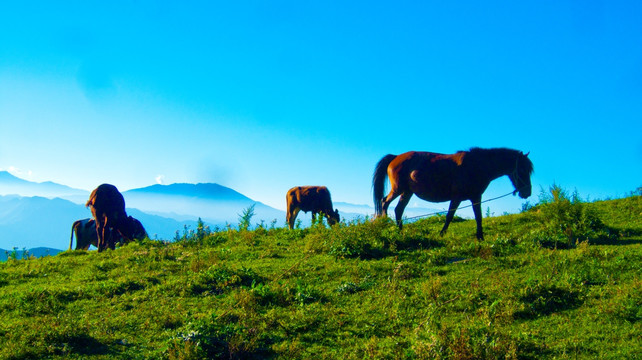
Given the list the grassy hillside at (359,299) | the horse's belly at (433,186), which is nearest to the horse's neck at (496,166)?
the horse's belly at (433,186)

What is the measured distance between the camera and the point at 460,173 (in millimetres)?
13172

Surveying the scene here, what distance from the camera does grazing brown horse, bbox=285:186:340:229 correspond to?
24688 mm

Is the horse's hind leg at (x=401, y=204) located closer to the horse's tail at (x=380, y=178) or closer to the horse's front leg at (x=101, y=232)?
the horse's tail at (x=380, y=178)

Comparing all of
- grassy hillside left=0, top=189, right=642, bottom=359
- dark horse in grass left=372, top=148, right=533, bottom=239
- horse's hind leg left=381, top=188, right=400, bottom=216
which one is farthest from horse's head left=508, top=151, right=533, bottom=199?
horse's hind leg left=381, top=188, right=400, bottom=216

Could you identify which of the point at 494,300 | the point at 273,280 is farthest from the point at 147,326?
the point at 494,300

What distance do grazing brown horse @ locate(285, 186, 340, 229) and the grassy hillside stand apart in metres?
11.8

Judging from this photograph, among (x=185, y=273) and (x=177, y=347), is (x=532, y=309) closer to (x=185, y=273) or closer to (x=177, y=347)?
(x=177, y=347)

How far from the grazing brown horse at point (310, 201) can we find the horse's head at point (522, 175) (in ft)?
40.1

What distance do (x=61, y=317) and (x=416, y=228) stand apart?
9556 mm

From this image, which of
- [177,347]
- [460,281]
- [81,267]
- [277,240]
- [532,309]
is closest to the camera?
[177,347]

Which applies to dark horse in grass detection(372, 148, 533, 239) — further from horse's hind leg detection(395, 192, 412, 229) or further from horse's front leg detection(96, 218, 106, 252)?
horse's front leg detection(96, 218, 106, 252)

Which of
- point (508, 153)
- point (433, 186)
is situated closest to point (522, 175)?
point (508, 153)

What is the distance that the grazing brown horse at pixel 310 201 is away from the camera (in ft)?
81.0

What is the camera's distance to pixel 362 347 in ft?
19.3
